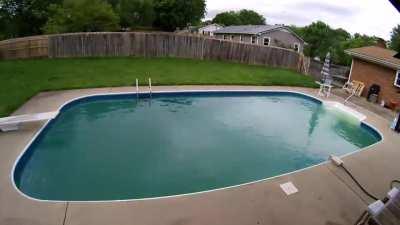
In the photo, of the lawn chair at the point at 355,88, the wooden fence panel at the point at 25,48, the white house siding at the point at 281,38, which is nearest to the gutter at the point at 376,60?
the lawn chair at the point at 355,88

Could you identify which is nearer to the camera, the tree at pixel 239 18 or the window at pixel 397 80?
the window at pixel 397 80

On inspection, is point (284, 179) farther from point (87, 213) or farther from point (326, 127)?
point (326, 127)

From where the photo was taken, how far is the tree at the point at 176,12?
35031 mm

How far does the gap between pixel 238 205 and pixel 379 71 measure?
11161 millimetres

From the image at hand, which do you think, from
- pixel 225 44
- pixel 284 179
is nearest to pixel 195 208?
pixel 284 179

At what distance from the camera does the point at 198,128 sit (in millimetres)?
9484

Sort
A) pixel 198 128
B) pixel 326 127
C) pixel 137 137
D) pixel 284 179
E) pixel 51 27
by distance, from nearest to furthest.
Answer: pixel 284 179 → pixel 137 137 → pixel 198 128 → pixel 326 127 → pixel 51 27

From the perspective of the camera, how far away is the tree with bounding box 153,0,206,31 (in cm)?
3503

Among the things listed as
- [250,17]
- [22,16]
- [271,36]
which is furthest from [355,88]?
[250,17]

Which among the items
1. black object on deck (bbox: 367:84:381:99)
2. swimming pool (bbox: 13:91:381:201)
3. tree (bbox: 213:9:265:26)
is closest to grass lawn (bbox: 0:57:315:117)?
swimming pool (bbox: 13:91:381:201)

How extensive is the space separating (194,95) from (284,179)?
7.29 m

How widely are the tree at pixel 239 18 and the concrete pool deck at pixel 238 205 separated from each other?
6372 centimetres

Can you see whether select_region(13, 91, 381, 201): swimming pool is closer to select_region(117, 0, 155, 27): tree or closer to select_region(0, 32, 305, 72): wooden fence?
select_region(0, 32, 305, 72): wooden fence

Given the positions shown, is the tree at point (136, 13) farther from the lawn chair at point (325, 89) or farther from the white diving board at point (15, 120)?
the white diving board at point (15, 120)
